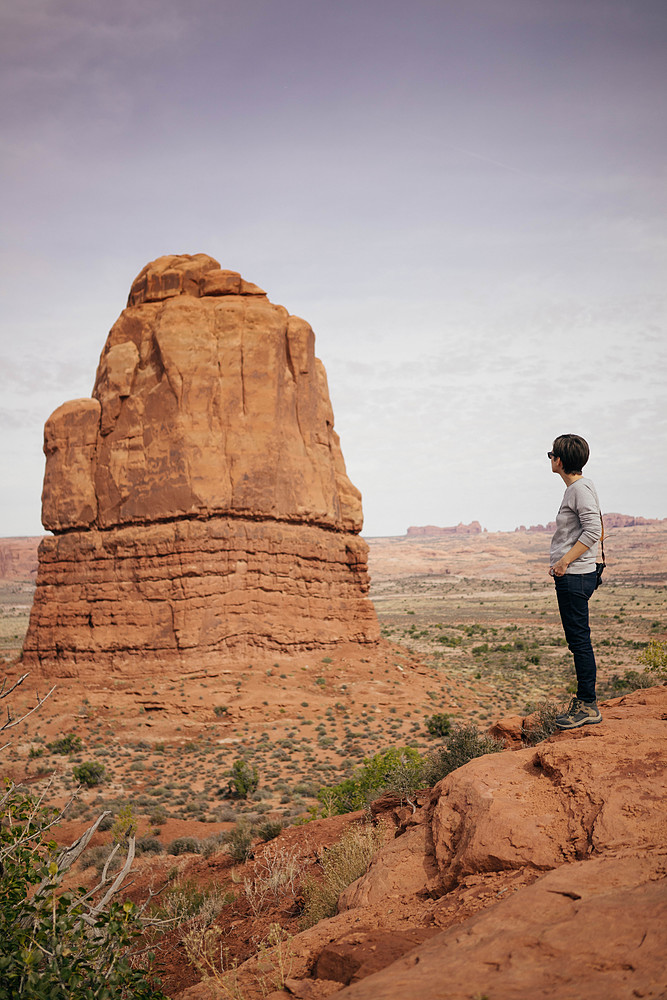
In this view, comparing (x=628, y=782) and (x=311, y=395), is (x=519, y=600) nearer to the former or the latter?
(x=311, y=395)

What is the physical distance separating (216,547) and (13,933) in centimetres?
1735

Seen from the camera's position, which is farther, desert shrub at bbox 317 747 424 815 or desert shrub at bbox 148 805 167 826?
desert shrub at bbox 148 805 167 826

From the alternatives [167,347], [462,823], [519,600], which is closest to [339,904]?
[462,823]

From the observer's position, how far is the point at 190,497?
20.6m

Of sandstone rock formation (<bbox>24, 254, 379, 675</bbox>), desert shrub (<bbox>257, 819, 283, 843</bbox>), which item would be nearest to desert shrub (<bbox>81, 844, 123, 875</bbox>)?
desert shrub (<bbox>257, 819, 283, 843</bbox>)

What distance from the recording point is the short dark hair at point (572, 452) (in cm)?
521

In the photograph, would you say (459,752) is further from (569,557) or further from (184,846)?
(184,846)

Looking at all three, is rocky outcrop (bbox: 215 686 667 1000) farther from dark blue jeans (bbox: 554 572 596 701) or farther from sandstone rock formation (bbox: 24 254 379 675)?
sandstone rock formation (bbox: 24 254 379 675)

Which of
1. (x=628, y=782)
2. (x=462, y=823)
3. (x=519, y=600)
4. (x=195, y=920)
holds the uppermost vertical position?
(x=628, y=782)

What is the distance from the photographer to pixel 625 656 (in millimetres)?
30656

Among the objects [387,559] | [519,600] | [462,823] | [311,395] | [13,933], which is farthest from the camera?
[387,559]

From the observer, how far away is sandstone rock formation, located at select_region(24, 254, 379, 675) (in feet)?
66.1

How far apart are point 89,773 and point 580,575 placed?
12.8 metres

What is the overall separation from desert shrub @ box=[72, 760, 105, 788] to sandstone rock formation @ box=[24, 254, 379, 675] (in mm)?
5291
